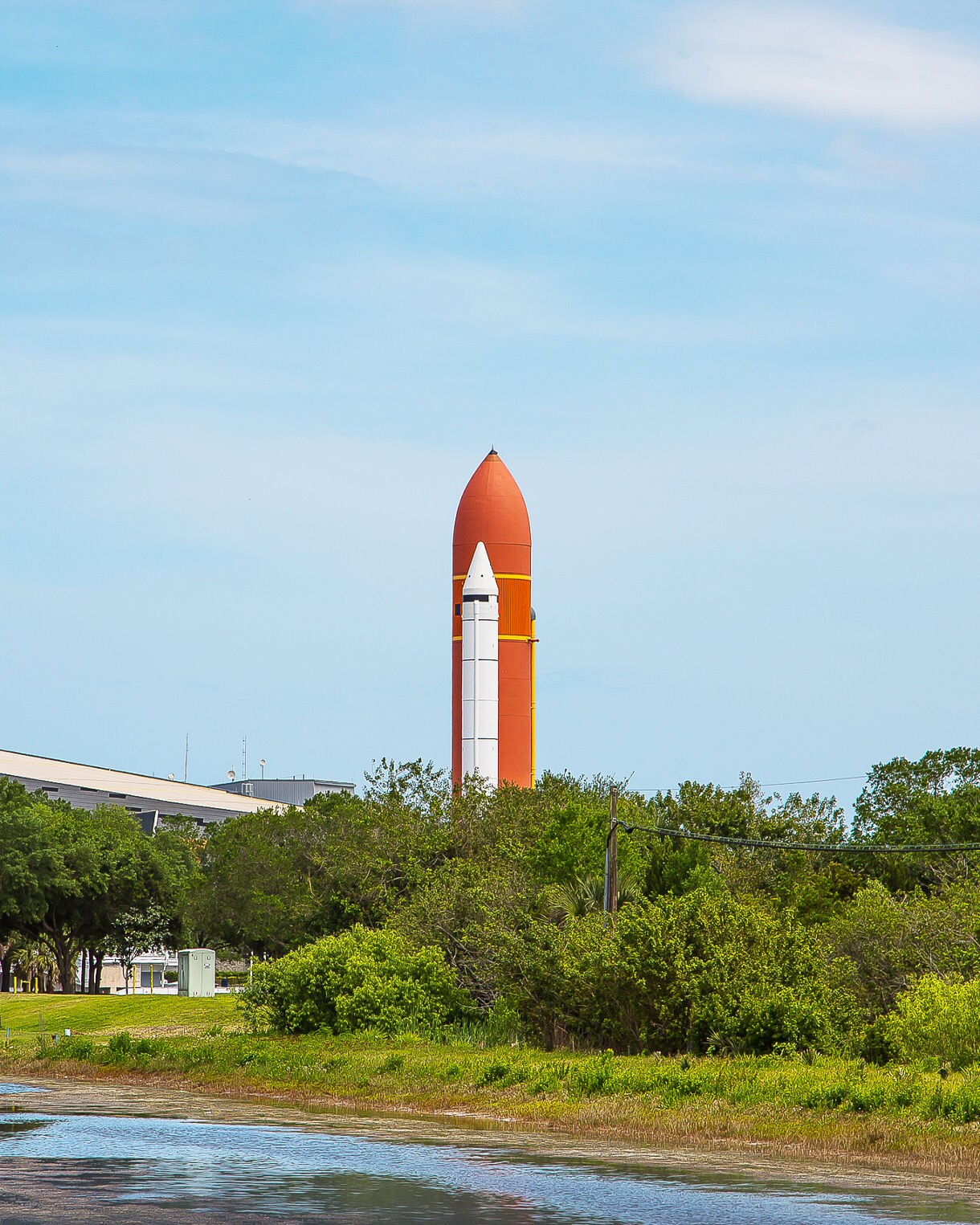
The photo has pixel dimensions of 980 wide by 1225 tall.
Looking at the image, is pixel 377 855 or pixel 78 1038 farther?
pixel 377 855

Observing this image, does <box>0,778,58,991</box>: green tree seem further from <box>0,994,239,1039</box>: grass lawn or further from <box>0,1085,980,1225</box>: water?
<box>0,1085,980,1225</box>: water

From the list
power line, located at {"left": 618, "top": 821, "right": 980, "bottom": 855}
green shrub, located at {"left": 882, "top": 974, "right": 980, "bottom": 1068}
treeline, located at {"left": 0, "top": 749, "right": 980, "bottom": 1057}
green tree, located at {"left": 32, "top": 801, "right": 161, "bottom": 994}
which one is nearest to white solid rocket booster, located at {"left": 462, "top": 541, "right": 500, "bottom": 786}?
treeline, located at {"left": 0, "top": 749, "right": 980, "bottom": 1057}

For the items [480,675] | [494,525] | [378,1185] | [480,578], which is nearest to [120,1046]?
[378,1185]

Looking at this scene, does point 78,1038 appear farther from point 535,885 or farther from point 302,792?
point 302,792

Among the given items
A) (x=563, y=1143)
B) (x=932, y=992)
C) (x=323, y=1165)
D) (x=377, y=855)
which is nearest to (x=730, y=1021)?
(x=932, y=992)

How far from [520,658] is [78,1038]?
116 feet

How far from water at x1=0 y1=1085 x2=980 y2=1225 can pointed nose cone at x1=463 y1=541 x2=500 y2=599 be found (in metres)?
48.1

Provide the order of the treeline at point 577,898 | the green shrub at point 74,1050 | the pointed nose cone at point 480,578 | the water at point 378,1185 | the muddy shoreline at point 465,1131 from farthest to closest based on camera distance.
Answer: the pointed nose cone at point 480,578 < the green shrub at point 74,1050 < the treeline at point 577,898 < the muddy shoreline at point 465,1131 < the water at point 378,1185

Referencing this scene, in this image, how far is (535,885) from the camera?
51.2 meters

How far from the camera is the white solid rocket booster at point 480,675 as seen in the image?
77312 mm

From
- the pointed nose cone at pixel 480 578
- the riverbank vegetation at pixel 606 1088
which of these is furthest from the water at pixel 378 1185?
the pointed nose cone at pixel 480 578

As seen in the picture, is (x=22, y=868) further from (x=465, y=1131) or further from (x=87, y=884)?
(x=465, y=1131)

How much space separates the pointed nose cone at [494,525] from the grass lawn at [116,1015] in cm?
2710

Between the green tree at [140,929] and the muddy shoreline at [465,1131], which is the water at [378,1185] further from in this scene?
the green tree at [140,929]
